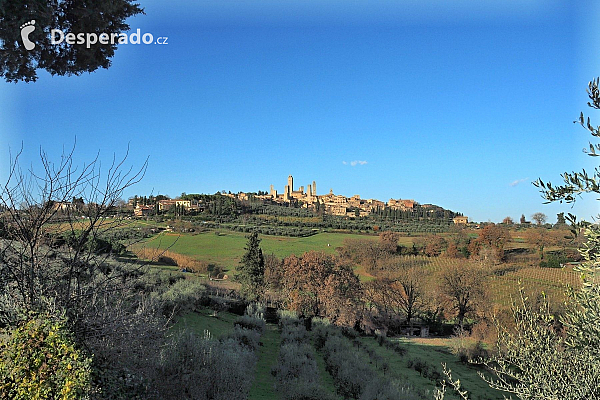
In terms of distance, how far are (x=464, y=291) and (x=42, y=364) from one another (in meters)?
30.5

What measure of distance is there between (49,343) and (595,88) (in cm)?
629

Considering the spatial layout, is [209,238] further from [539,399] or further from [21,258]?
[539,399]

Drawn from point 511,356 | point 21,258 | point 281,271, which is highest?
point 21,258

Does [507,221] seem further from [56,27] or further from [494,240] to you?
[56,27]

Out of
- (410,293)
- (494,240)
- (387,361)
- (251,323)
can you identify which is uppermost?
(494,240)

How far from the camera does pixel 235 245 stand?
39969mm

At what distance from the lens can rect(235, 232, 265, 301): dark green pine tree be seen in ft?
86.4

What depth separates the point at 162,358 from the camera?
6.41 metres

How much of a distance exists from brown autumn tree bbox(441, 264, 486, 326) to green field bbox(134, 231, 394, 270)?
46.6 feet

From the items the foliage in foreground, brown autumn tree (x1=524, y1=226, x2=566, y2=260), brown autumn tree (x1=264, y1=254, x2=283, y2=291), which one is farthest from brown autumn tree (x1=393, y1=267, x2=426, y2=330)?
the foliage in foreground

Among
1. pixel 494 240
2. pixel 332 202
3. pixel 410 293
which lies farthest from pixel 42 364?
pixel 332 202

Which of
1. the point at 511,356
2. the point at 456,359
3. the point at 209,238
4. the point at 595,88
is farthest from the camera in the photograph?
the point at 209,238

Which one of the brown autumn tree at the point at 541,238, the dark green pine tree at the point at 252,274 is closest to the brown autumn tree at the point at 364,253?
the dark green pine tree at the point at 252,274

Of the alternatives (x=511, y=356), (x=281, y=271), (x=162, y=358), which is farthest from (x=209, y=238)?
(x=511, y=356)
